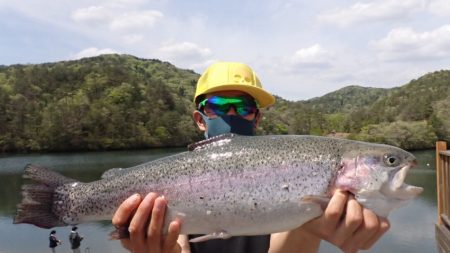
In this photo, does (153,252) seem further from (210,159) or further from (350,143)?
(350,143)

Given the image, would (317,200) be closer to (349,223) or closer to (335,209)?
(335,209)

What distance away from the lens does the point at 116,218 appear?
3.59m

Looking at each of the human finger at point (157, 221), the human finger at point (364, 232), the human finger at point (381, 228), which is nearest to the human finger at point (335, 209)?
the human finger at point (364, 232)

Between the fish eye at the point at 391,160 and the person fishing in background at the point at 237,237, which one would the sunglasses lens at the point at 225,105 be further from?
the fish eye at the point at 391,160

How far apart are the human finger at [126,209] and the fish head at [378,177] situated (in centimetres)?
154

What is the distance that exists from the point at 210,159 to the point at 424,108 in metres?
135

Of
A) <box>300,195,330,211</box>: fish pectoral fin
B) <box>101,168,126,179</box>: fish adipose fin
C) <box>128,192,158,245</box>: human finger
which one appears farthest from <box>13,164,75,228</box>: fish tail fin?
<box>300,195,330,211</box>: fish pectoral fin

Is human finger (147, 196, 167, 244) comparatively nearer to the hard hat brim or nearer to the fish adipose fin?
the fish adipose fin

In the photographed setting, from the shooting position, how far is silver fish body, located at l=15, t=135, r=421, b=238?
332cm

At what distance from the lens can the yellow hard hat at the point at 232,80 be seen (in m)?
4.18

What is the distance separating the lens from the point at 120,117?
132m

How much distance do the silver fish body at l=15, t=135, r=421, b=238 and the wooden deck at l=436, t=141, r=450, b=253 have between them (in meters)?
9.47

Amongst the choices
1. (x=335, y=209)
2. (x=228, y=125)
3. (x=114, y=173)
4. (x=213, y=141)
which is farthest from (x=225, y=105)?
(x=335, y=209)

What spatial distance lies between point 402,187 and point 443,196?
11021 mm
